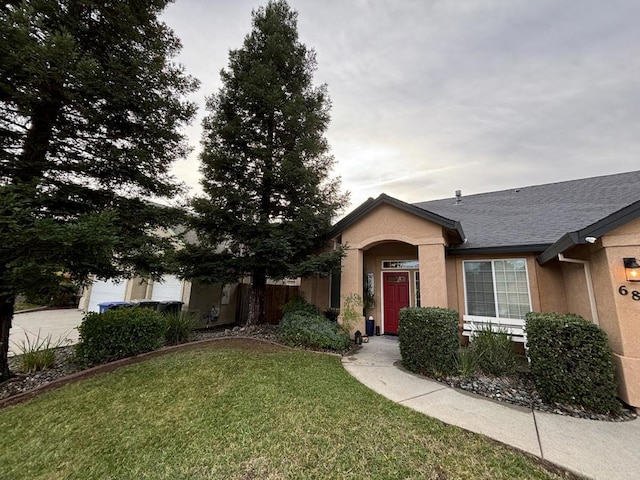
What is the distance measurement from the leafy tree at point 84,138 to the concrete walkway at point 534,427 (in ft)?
19.5

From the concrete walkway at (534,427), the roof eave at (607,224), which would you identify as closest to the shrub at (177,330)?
the concrete walkway at (534,427)

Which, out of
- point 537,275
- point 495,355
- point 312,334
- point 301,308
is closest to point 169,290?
point 301,308

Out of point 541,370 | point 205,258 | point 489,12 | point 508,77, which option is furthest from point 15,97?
point 508,77

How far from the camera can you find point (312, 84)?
33.5 feet

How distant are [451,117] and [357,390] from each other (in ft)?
35.6

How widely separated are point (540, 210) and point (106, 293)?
2066 cm

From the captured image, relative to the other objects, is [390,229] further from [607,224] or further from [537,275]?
[607,224]

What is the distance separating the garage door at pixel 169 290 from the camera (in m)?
11.4

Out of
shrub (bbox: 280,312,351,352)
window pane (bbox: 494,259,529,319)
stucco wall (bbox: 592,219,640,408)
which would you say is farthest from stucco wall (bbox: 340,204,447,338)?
stucco wall (bbox: 592,219,640,408)

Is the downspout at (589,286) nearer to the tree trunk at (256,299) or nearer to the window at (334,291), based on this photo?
the window at (334,291)

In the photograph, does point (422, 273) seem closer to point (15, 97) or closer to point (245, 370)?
point (245, 370)

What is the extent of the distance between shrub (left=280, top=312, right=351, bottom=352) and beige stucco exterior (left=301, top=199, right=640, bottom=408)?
45.7 inches

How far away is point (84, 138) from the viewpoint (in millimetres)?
5418

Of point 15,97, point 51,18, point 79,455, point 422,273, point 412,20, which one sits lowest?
point 79,455
